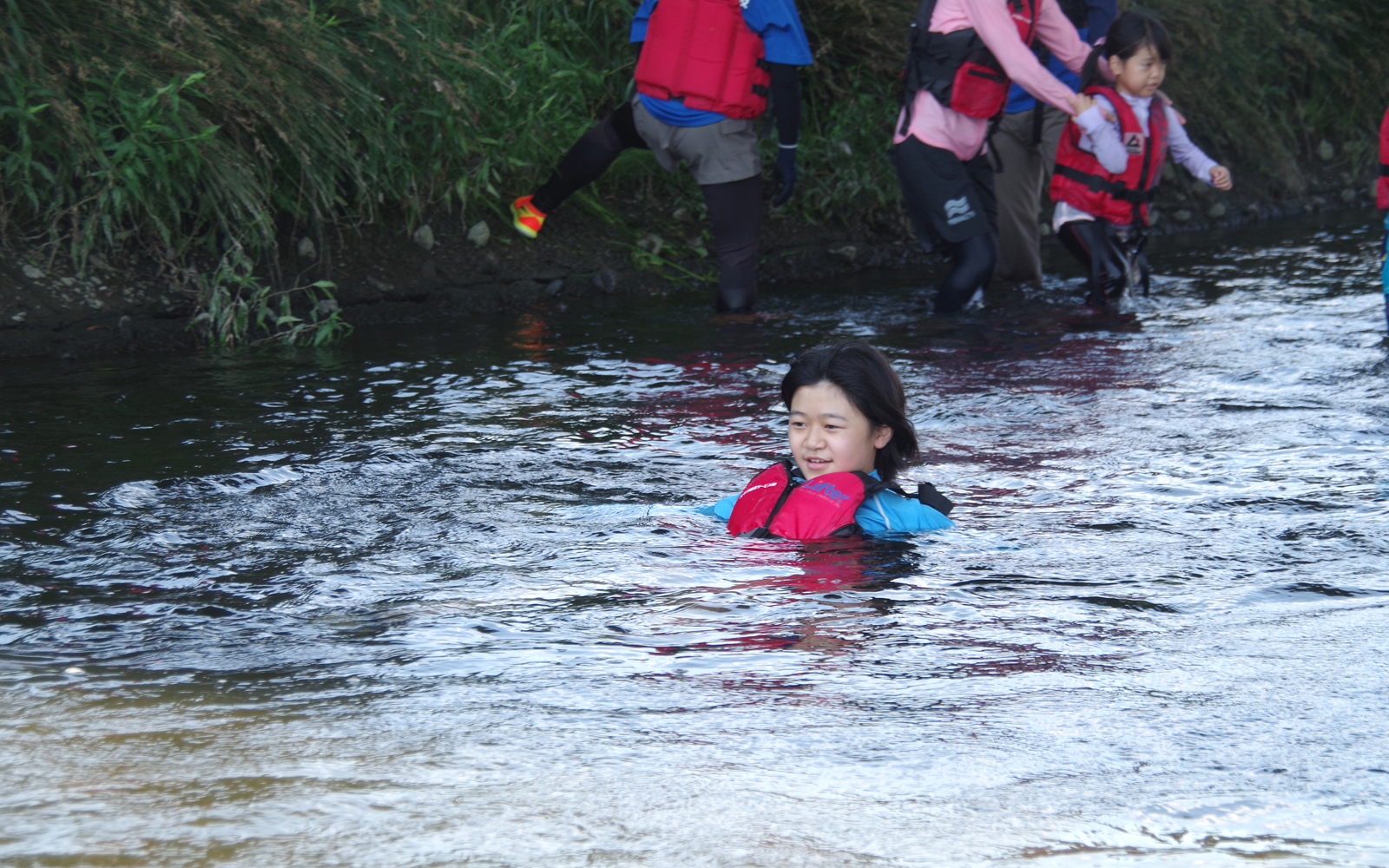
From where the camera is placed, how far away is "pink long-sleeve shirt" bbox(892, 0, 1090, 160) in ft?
20.7

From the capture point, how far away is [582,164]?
7230 millimetres

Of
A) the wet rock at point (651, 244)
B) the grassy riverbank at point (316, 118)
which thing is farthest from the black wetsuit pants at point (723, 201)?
the wet rock at point (651, 244)

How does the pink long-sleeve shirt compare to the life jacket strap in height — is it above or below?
above

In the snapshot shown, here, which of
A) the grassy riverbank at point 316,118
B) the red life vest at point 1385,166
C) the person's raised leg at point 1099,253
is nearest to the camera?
the red life vest at point 1385,166

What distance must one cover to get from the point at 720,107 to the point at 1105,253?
6.90ft

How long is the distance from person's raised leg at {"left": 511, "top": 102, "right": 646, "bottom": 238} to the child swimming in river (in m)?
3.47

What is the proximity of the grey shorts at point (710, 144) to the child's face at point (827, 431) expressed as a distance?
3079 millimetres

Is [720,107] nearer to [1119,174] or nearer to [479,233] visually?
[479,233]

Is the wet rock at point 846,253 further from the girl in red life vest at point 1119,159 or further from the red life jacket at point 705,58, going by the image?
the red life jacket at point 705,58

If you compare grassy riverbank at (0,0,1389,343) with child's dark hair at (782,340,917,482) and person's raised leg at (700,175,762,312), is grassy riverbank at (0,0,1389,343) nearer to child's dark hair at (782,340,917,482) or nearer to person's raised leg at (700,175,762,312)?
person's raised leg at (700,175,762,312)

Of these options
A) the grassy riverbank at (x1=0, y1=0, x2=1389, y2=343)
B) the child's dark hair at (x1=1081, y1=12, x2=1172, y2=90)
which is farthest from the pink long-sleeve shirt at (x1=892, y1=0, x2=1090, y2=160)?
the grassy riverbank at (x1=0, y1=0, x2=1389, y2=343)

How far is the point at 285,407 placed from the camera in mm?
5258

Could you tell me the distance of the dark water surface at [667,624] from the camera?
210 centimetres

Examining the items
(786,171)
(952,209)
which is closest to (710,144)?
(786,171)
